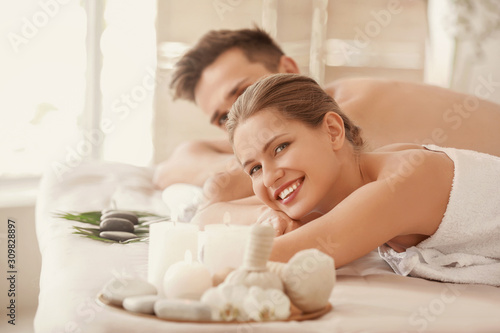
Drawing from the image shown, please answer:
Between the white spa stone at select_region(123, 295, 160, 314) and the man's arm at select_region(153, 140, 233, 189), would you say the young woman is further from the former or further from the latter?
the man's arm at select_region(153, 140, 233, 189)

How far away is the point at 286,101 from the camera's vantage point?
1.39 meters

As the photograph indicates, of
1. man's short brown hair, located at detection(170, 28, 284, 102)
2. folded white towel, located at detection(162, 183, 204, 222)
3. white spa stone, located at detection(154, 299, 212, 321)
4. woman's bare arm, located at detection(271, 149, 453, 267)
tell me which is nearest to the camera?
white spa stone, located at detection(154, 299, 212, 321)

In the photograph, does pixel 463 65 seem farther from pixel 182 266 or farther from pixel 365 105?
pixel 182 266

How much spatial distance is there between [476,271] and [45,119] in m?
2.52

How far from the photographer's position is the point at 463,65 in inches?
136

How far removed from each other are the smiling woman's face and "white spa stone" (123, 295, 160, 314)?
Answer: 1.59 ft

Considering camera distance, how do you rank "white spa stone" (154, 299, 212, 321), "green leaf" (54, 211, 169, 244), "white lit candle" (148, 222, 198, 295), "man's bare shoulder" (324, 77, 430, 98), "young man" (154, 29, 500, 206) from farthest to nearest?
1. "man's bare shoulder" (324, 77, 430, 98)
2. "young man" (154, 29, 500, 206)
3. "green leaf" (54, 211, 169, 244)
4. "white lit candle" (148, 222, 198, 295)
5. "white spa stone" (154, 299, 212, 321)

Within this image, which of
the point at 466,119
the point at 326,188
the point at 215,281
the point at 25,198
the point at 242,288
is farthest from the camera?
the point at 25,198

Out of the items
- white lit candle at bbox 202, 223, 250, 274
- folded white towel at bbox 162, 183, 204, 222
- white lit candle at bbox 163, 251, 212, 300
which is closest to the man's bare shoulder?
folded white towel at bbox 162, 183, 204, 222

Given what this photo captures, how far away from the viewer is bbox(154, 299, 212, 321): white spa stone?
2.93 ft

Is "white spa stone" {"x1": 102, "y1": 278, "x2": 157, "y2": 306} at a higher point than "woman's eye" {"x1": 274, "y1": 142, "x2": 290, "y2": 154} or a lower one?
lower

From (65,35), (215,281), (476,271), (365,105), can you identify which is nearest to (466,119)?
(365,105)

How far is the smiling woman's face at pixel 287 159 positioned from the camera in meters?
1.36

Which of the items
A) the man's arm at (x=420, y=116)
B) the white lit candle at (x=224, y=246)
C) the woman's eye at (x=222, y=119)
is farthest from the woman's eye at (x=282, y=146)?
the woman's eye at (x=222, y=119)
